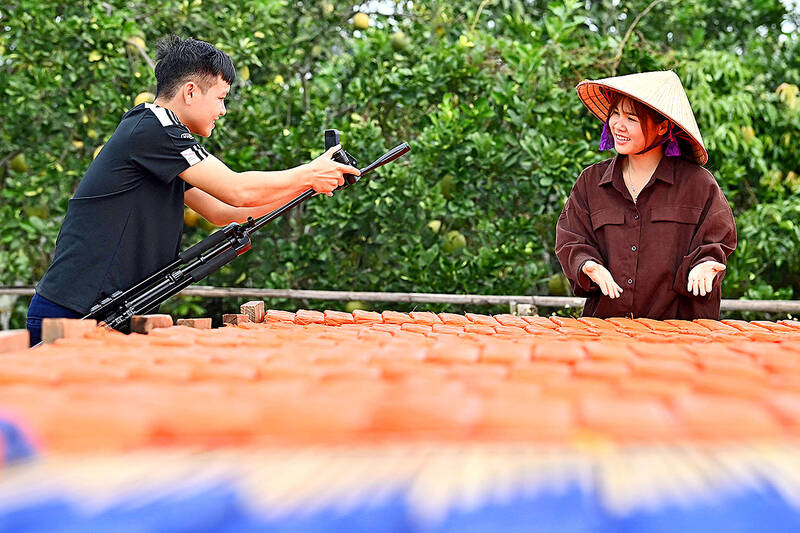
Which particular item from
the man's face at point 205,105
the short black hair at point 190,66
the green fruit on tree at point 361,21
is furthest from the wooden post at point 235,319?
the green fruit on tree at point 361,21

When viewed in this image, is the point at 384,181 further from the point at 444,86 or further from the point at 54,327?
the point at 54,327

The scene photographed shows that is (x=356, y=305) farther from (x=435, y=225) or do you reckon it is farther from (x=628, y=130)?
(x=628, y=130)

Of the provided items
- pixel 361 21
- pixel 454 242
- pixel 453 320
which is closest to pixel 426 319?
pixel 453 320

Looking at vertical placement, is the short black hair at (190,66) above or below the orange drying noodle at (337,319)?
above

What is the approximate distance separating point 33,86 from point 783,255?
462 centimetres

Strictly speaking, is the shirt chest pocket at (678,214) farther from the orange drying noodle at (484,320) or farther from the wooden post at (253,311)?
the wooden post at (253,311)

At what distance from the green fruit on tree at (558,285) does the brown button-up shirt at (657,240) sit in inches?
84.7

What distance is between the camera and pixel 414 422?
31.7 inches

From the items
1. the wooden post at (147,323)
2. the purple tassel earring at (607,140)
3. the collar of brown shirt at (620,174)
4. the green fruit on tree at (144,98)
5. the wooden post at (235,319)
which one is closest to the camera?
the wooden post at (147,323)

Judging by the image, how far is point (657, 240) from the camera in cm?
229

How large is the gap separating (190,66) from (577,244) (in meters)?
1.27

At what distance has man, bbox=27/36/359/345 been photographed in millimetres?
1900

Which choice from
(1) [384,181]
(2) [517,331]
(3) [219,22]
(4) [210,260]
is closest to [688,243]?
(2) [517,331]

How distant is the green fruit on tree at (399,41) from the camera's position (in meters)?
4.55
